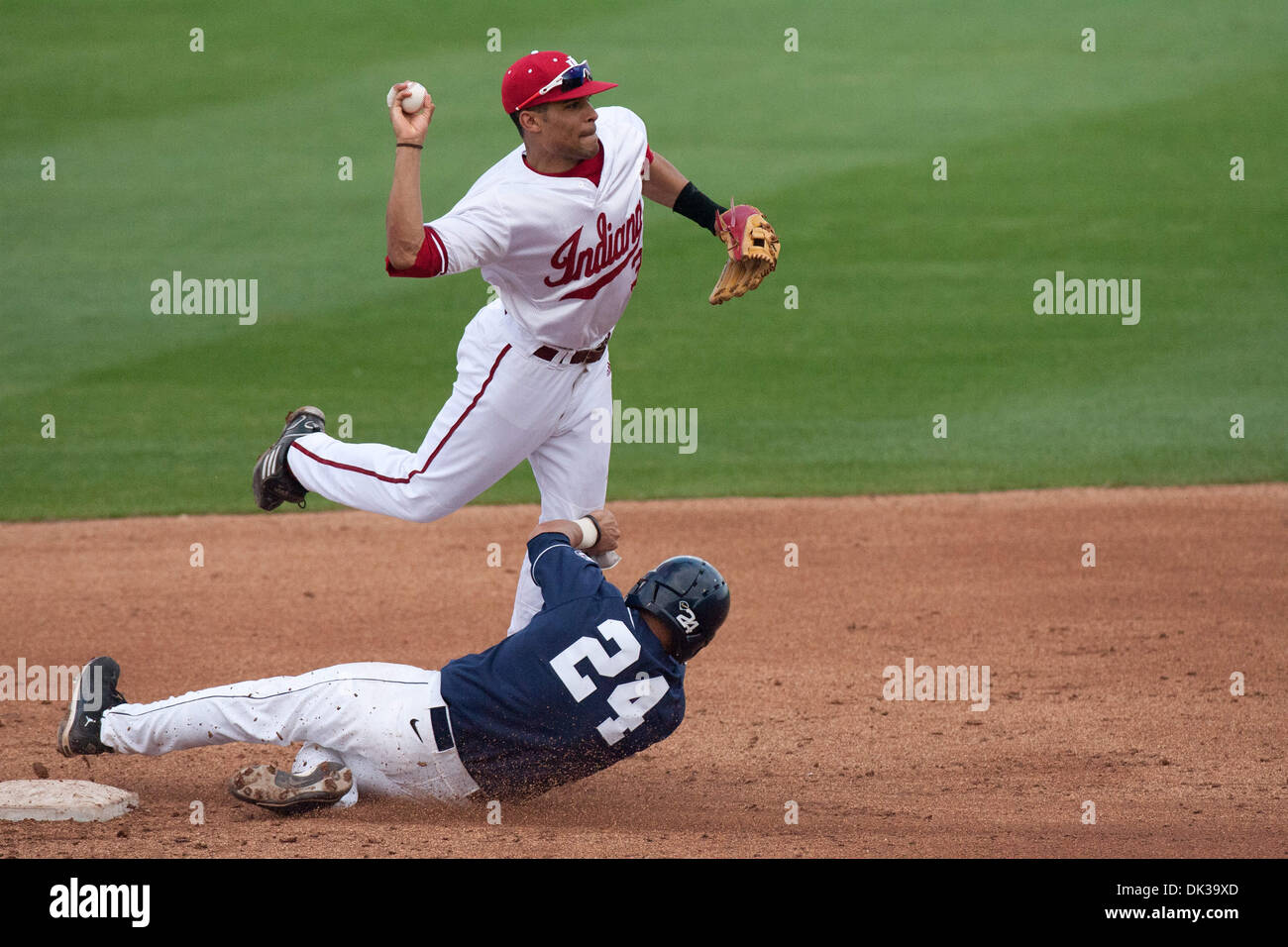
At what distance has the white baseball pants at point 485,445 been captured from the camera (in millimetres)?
4848

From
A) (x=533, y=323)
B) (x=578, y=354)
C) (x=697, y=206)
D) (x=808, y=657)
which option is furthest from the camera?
(x=808, y=657)

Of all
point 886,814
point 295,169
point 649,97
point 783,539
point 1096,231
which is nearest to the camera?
point 886,814

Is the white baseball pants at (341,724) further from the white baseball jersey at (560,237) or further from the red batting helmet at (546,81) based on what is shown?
the red batting helmet at (546,81)

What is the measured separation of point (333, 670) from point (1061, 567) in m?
4.38

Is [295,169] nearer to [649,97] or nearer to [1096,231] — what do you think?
[649,97]

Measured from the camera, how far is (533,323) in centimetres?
481

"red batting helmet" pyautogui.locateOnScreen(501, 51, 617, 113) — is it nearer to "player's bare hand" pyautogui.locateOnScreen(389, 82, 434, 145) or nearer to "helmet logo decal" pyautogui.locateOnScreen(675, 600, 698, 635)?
"player's bare hand" pyautogui.locateOnScreen(389, 82, 434, 145)

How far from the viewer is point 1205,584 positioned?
7.36m

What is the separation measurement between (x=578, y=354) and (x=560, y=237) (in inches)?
18.2

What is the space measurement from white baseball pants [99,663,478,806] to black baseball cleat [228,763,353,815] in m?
0.05

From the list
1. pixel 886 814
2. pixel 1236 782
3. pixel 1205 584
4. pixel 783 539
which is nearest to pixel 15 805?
pixel 886 814

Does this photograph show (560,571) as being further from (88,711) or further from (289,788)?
(88,711)

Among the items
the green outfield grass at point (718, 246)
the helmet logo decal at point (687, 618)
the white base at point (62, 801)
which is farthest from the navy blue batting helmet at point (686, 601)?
the green outfield grass at point (718, 246)

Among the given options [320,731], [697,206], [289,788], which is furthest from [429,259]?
[289,788]
